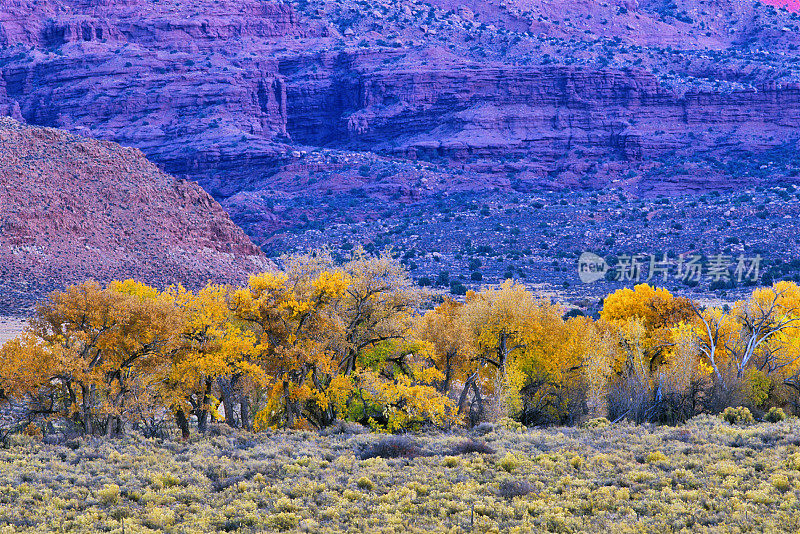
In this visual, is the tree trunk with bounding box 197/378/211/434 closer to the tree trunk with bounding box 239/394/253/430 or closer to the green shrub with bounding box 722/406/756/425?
the tree trunk with bounding box 239/394/253/430

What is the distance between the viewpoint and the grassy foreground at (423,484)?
17.9 metres

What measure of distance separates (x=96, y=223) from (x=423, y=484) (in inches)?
2049

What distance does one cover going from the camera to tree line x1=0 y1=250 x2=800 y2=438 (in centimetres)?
2725

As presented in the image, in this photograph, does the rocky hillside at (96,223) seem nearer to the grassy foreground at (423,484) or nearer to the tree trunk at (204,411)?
the tree trunk at (204,411)

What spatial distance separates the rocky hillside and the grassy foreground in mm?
36217

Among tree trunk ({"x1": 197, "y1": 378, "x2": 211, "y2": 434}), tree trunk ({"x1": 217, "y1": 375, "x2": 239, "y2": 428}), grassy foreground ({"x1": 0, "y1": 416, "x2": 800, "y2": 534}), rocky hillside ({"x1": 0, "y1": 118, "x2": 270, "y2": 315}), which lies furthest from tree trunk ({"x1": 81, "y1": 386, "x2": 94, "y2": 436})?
rocky hillside ({"x1": 0, "y1": 118, "x2": 270, "y2": 315})

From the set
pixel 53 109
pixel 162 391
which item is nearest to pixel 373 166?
pixel 53 109

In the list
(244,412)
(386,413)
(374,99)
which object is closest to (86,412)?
(244,412)

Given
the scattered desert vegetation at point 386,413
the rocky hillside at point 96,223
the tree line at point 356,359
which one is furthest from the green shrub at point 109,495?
the rocky hillside at point 96,223

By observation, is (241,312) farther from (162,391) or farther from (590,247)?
(590,247)

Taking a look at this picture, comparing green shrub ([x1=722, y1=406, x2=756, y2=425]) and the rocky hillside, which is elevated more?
green shrub ([x1=722, y1=406, x2=756, y2=425])

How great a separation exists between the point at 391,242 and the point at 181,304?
57242 millimetres

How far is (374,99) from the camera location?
126 metres

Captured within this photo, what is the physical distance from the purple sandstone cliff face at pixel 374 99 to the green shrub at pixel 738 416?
7085cm
